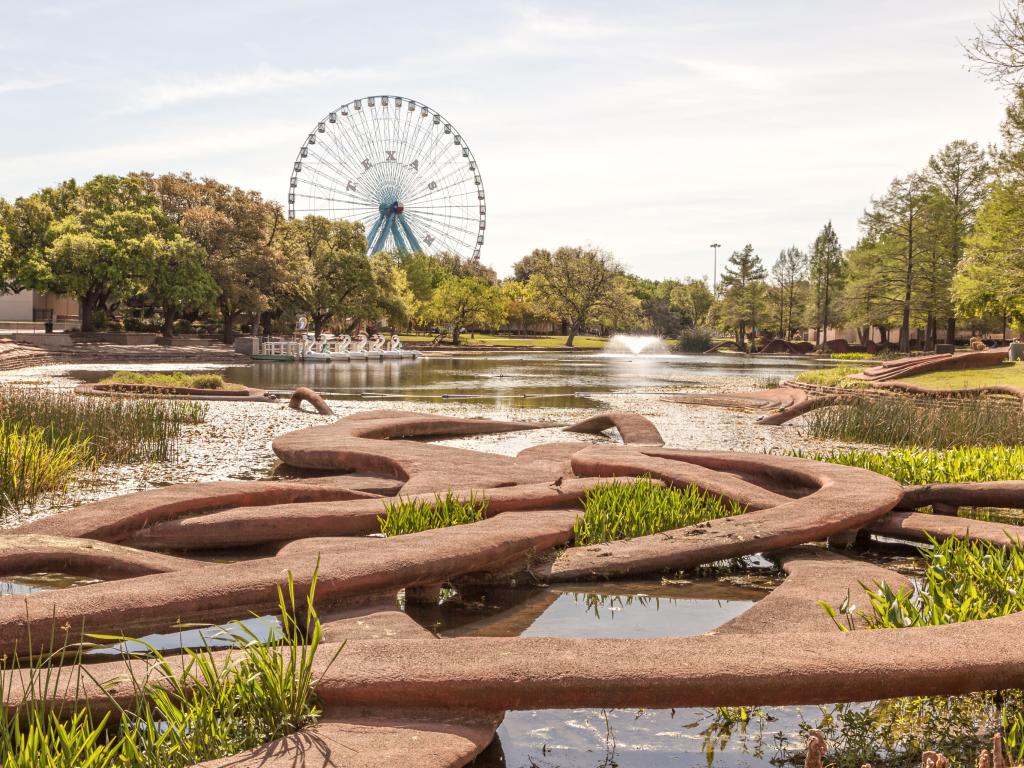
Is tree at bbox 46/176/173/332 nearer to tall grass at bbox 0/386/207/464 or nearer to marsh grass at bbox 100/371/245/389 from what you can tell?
marsh grass at bbox 100/371/245/389

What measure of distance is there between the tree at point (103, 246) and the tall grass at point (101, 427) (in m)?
41.7

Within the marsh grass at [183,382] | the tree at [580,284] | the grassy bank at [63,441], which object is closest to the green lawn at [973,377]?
the marsh grass at [183,382]

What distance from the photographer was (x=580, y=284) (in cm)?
9438

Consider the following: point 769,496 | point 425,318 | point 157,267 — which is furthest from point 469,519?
point 425,318

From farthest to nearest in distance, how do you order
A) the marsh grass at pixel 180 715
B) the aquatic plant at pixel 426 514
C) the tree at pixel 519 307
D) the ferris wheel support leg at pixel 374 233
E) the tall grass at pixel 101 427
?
the tree at pixel 519 307
the ferris wheel support leg at pixel 374 233
the tall grass at pixel 101 427
the aquatic plant at pixel 426 514
the marsh grass at pixel 180 715

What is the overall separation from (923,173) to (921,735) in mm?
68824

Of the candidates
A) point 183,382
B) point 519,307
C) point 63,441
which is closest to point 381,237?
point 519,307

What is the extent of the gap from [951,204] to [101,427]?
2454 inches

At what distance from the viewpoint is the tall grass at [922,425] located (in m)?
13.2

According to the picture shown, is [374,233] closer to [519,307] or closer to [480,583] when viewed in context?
[519,307]

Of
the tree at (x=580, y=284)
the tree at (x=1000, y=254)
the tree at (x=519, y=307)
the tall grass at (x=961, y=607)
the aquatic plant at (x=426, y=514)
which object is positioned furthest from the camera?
the tree at (x=519, y=307)

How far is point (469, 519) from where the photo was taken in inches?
245

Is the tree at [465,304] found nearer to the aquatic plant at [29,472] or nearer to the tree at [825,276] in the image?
the tree at [825,276]

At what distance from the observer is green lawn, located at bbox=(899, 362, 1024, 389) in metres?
25.3
